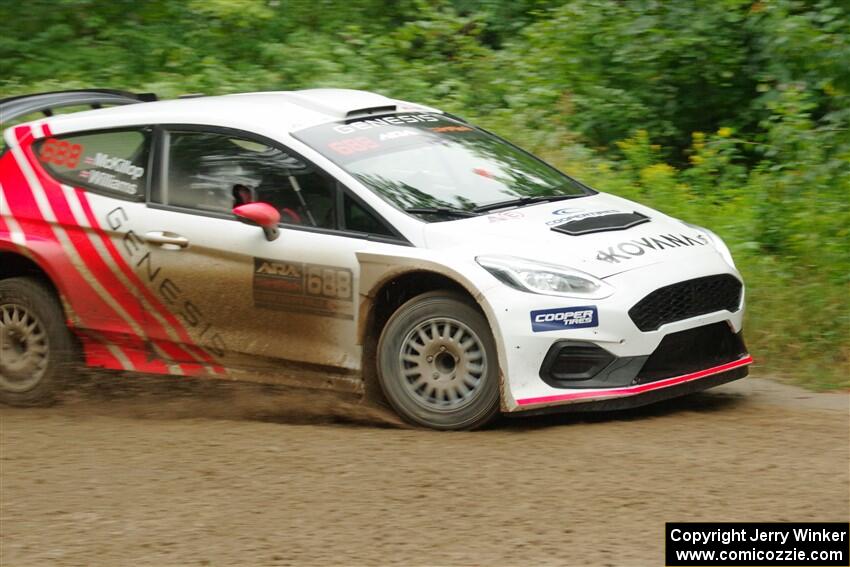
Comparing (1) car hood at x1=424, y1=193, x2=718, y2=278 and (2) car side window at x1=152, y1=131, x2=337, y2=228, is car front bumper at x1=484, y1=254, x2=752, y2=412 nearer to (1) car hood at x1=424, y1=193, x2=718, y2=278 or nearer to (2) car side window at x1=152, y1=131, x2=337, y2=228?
(1) car hood at x1=424, y1=193, x2=718, y2=278

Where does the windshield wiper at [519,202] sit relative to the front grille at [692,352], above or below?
above

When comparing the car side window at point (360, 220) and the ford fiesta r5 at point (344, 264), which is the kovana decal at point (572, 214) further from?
the car side window at point (360, 220)

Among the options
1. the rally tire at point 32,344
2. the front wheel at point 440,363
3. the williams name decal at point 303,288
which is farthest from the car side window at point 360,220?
the rally tire at point 32,344

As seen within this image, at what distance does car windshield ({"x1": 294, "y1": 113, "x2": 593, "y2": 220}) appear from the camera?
6754 mm

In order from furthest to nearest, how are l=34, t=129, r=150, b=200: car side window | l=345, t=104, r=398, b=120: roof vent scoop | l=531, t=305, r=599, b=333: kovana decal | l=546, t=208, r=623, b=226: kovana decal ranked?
l=345, t=104, r=398, b=120: roof vent scoop → l=34, t=129, r=150, b=200: car side window → l=546, t=208, r=623, b=226: kovana decal → l=531, t=305, r=599, b=333: kovana decal

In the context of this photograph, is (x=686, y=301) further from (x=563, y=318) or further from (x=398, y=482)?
(x=398, y=482)

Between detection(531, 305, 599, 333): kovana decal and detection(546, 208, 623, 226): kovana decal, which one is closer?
detection(531, 305, 599, 333): kovana decal

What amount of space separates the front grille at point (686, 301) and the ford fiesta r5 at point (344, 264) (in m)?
0.01

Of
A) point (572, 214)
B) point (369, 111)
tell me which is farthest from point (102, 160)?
point (572, 214)

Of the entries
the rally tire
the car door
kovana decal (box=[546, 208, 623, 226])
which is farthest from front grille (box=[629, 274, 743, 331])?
the rally tire

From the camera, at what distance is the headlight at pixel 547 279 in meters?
6.15

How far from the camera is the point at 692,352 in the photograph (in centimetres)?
644

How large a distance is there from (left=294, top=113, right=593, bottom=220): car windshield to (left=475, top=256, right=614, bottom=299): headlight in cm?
56

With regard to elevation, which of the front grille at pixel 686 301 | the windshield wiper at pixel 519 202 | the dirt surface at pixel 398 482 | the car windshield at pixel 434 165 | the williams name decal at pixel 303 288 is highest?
the car windshield at pixel 434 165
